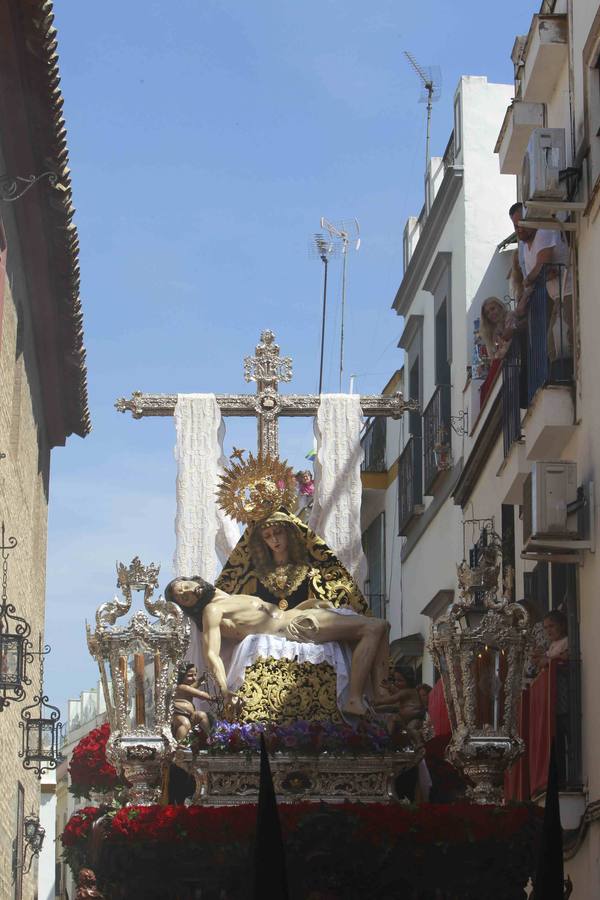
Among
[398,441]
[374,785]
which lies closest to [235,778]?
[374,785]

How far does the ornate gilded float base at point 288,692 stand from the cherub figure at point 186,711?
10.7 inches

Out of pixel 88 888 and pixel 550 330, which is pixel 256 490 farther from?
pixel 88 888

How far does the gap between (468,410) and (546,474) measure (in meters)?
6.77

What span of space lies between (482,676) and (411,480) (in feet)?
38.5

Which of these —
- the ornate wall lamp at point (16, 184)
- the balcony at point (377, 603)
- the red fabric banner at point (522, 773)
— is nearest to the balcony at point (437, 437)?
the balcony at point (377, 603)

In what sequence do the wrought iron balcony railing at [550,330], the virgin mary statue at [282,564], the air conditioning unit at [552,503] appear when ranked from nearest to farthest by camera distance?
the virgin mary statue at [282,564] < the air conditioning unit at [552,503] < the wrought iron balcony railing at [550,330]

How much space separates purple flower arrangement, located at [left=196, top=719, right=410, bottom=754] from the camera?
12781 millimetres

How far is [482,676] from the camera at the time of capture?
12.8 meters

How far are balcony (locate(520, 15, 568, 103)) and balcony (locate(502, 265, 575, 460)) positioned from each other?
6.54 feet

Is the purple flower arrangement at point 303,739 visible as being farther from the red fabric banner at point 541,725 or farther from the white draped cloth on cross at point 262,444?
the white draped cloth on cross at point 262,444

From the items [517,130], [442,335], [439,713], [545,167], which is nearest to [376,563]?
[442,335]

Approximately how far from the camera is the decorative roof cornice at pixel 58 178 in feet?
52.7

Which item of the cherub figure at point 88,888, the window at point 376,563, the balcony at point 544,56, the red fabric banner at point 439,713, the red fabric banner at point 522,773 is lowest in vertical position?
the cherub figure at point 88,888

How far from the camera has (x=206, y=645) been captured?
13719 mm
